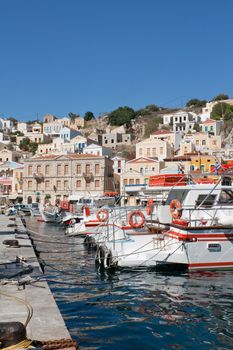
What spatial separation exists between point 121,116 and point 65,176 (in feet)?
256

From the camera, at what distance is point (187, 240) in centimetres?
1539

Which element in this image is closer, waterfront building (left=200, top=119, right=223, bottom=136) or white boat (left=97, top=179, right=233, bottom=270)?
white boat (left=97, top=179, right=233, bottom=270)

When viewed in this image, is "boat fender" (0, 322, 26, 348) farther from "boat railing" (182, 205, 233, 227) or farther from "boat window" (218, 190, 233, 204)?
"boat window" (218, 190, 233, 204)

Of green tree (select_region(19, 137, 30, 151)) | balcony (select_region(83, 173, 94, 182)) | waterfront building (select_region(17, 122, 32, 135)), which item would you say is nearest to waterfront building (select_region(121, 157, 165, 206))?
balcony (select_region(83, 173, 94, 182))

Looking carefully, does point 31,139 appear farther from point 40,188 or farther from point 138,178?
point 138,178

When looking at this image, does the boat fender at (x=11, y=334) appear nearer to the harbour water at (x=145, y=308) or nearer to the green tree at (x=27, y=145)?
the harbour water at (x=145, y=308)

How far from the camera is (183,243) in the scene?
15391mm

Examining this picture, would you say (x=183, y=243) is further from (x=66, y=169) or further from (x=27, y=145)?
(x=27, y=145)

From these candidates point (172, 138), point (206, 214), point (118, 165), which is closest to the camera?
point (206, 214)

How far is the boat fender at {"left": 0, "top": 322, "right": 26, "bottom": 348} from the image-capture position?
19.1 ft

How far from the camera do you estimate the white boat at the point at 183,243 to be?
50.7 ft

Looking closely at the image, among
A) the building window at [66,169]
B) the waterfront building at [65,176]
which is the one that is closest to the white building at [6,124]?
the waterfront building at [65,176]

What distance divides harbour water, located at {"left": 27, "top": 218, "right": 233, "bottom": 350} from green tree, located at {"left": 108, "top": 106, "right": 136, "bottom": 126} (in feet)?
433

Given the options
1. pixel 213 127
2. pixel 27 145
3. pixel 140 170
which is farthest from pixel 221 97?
pixel 140 170
